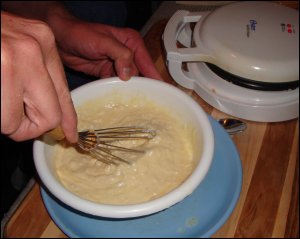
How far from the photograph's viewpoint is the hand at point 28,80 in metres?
0.39

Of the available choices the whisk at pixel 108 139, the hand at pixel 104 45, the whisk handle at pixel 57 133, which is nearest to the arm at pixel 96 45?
the hand at pixel 104 45

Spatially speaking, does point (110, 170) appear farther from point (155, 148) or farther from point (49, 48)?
point (49, 48)

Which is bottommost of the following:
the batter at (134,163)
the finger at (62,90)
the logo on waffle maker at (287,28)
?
the batter at (134,163)

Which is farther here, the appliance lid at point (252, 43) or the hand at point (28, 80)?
the appliance lid at point (252, 43)

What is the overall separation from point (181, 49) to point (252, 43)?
0.48ft

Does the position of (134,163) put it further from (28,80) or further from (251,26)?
(251,26)

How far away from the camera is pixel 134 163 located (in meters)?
0.63

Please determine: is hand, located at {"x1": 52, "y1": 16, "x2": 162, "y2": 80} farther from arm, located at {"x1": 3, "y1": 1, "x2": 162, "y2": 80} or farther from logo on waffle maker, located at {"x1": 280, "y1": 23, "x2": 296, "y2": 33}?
logo on waffle maker, located at {"x1": 280, "y1": 23, "x2": 296, "y2": 33}

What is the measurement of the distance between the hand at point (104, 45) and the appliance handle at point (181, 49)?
2.5 inches

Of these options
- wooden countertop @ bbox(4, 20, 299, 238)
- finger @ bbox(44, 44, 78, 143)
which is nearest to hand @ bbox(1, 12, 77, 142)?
finger @ bbox(44, 44, 78, 143)

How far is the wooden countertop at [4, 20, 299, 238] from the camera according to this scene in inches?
25.1

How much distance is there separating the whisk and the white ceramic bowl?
64 millimetres

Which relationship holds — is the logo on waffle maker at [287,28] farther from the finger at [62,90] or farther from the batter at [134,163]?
the finger at [62,90]

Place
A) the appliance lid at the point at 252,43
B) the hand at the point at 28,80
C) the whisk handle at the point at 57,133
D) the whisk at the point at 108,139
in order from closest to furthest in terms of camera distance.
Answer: the hand at the point at 28,80 → the whisk handle at the point at 57,133 → the whisk at the point at 108,139 → the appliance lid at the point at 252,43
